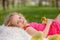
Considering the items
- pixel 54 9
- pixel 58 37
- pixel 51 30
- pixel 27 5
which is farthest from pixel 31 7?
pixel 58 37

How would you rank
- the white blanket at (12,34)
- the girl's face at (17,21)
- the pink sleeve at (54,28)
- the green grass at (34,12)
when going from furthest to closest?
the green grass at (34,12) < the pink sleeve at (54,28) < the girl's face at (17,21) < the white blanket at (12,34)

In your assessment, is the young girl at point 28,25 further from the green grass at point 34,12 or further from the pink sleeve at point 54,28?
the green grass at point 34,12

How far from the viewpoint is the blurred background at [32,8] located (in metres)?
3.26

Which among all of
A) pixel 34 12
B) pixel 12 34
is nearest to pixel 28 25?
pixel 12 34

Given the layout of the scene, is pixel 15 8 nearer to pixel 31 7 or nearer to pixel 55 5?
pixel 31 7

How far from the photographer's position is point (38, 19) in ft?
10.7

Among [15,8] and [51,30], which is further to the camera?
[15,8]

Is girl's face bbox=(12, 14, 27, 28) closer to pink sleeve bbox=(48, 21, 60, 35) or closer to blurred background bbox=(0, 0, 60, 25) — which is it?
pink sleeve bbox=(48, 21, 60, 35)

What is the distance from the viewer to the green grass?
3.25 m

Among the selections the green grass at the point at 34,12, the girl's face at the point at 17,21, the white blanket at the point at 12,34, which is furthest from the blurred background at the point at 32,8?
the white blanket at the point at 12,34

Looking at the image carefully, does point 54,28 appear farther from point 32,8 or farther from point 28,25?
point 32,8

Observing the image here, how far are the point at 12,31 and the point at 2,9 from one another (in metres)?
1.85

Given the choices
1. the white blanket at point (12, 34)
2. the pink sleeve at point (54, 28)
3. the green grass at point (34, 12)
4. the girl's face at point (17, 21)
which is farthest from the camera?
the green grass at point (34, 12)

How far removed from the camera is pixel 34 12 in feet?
10.8
